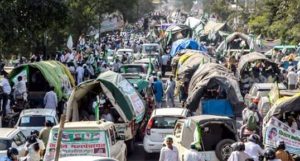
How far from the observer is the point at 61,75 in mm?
31516

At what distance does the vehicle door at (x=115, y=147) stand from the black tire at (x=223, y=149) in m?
2.20

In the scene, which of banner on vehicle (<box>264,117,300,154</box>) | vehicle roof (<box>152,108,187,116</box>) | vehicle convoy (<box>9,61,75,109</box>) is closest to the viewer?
banner on vehicle (<box>264,117,300,154</box>)

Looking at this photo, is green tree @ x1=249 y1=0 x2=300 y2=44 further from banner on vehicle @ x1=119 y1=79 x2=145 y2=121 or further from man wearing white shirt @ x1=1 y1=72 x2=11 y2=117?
banner on vehicle @ x1=119 y1=79 x2=145 y2=121

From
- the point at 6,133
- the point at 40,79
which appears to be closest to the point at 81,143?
the point at 6,133

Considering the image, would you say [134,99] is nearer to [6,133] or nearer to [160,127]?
[160,127]

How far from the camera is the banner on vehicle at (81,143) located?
17680mm

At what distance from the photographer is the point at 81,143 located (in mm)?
17812

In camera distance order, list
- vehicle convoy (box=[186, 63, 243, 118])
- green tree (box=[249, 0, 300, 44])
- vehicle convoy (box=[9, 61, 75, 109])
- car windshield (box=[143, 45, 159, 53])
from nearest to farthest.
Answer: vehicle convoy (box=[186, 63, 243, 118]) → vehicle convoy (box=[9, 61, 75, 109]) → green tree (box=[249, 0, 300, 44]) → car windshield (box=[143, 45, 159, 53])

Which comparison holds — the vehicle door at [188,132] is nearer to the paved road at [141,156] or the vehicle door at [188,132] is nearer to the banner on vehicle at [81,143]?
the banner on vehicle at [81,143]

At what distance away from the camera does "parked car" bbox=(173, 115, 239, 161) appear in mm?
19312

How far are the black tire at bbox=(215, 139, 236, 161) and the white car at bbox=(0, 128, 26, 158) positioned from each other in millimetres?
4462

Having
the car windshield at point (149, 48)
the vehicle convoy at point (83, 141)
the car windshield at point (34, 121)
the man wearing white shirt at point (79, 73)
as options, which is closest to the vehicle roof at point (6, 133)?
the vehicle convoy at point (83, 141)

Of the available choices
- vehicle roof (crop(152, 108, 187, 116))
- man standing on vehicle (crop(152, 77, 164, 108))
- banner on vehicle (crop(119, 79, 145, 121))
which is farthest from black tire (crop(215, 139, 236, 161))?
man standing on vehicle (crop(152, 77, 164, 108))

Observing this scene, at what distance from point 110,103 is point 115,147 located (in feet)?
16.7
